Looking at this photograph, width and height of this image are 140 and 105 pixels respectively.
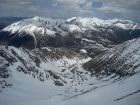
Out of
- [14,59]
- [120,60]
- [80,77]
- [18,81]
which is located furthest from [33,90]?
[120,60]

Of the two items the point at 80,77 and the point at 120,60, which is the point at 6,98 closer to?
the point at 80,77

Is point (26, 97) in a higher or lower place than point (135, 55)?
lower

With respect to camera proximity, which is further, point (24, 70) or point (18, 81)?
point (24, 70)

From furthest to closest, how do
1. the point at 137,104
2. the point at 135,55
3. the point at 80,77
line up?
the point at 80,77
the point at 135,55
the point at 137,104

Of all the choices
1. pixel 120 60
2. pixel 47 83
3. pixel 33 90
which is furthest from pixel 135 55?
pixel 33 90

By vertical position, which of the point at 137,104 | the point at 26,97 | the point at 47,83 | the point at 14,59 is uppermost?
Answer: the point at 14,59

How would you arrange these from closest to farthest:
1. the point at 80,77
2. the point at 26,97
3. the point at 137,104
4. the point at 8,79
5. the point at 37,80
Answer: the point at 137,104, the point at 26,97, the point at 8,79, the point at 37,80, the point at 80,77

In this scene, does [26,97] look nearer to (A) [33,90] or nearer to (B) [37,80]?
(A) [33,90]

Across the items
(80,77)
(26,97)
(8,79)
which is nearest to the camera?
(26,97)

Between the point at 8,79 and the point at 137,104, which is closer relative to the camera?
the point at 137,104
